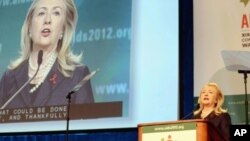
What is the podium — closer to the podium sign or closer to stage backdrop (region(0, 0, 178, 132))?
the podium sign

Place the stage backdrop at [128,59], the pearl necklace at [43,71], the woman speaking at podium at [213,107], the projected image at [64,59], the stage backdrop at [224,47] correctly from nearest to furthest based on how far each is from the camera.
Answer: the woman speaking at podium at [213,107] → the stage backdrop at [224,47] → the stage backdrop at [128,59] → the projected image at [64,59] → the pearl necklace at [43,71]

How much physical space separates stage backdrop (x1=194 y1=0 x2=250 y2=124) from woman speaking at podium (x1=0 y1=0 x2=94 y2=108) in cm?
107

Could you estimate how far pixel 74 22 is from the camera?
496cm

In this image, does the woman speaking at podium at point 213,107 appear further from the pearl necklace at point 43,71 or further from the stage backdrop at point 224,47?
the pearl necklace at point 43,71

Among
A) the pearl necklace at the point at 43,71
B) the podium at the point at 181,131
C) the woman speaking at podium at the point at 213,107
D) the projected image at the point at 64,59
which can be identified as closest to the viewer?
the podium at the point at 181,131

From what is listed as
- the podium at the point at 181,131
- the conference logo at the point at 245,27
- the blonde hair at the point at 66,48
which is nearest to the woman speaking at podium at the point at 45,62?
the blonde hair at the point at 66,48

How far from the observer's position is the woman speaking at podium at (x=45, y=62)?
486 centimetres

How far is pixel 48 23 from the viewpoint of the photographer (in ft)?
16.5

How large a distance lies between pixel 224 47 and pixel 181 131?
6.71ft

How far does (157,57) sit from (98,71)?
1.88 feet

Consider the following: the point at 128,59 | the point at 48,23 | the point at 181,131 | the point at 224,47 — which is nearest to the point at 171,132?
the point at 181,131

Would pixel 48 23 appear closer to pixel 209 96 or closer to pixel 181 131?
pixel 209 96

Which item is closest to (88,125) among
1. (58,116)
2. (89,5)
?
(58,116)

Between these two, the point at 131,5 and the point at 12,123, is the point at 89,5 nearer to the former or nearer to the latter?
the point at 131,5
